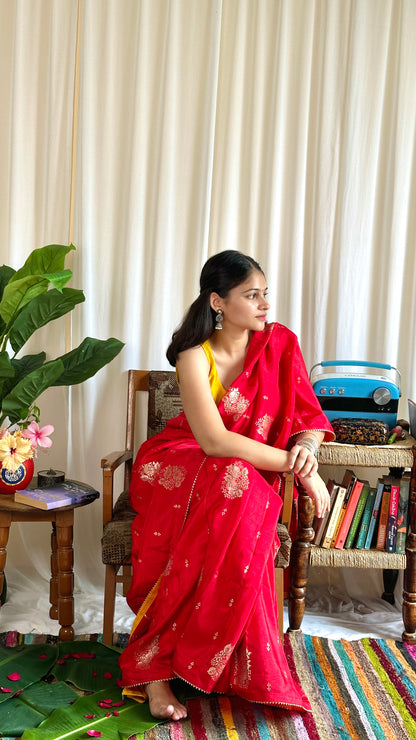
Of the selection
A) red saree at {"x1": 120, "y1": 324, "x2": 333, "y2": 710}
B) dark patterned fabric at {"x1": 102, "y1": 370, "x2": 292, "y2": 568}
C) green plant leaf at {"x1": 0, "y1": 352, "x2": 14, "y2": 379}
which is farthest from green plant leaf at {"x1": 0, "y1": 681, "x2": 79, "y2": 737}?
green plant leaf at {"x1": 0, "y1": 352, "x2": 14, "y2": 379}

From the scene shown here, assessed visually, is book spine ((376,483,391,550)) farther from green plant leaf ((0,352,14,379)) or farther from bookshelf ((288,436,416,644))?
green plant leaf ((0,352,14,379))

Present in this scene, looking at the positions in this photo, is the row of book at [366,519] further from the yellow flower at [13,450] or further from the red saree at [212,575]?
the yellow flower at [13,450]

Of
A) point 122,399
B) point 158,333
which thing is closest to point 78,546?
point 122,399

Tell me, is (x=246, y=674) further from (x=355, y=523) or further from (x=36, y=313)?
(x=36, y=313)

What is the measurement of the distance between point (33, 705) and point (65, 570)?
487 mm

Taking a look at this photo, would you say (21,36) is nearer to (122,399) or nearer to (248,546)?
(122,399)

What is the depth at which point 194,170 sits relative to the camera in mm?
2842

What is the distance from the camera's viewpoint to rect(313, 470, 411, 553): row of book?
8.44 ft

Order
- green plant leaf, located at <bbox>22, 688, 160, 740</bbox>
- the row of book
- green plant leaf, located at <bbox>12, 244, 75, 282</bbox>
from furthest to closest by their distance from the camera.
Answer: the row of book → green plant leaf, located at <bbox>12, 244, 75, 282</bbox> → green plant leaf, located at <bbox>22, 688, 160, 740</bbox>

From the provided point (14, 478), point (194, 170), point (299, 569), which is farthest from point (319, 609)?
point (194, 170)

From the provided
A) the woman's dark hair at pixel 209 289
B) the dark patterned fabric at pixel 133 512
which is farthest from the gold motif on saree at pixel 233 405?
the dark patterned fabric at pixel 133 512

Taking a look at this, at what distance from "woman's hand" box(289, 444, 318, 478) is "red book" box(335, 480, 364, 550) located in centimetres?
49

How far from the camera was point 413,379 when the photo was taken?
2916 mm

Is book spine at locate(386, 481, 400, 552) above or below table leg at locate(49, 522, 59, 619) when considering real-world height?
above
